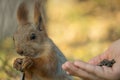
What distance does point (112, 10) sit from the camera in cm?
671

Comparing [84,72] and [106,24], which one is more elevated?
[106,24]

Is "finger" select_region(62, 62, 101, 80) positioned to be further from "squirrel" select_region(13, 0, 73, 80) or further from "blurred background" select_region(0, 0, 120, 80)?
"blurred background" select_region(0, 0, 120, 80)

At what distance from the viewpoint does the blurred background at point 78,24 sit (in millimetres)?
5895

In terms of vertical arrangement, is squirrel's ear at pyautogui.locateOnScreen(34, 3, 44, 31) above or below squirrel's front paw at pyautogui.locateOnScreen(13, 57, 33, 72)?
above

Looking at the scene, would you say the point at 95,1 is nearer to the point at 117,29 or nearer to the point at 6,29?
the point at 117,29

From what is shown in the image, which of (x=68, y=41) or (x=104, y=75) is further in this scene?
(x=68, y=41)

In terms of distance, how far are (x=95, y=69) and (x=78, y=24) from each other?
3670 millimetres

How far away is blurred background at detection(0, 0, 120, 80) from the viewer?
589cm

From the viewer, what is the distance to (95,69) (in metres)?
2.64

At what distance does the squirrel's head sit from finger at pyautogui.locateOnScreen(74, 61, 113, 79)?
0.54 m

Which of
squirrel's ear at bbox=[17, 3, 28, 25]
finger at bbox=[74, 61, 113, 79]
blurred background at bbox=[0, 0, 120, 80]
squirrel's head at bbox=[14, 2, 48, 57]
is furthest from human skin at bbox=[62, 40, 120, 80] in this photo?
blurred background at bbox=[0, 0, 120, 80]

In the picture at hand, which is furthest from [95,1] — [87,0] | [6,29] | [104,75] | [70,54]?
[104,75]

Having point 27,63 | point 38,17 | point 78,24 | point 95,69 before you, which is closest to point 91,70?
point 95,69

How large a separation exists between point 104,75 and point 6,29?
3157 millimetres
